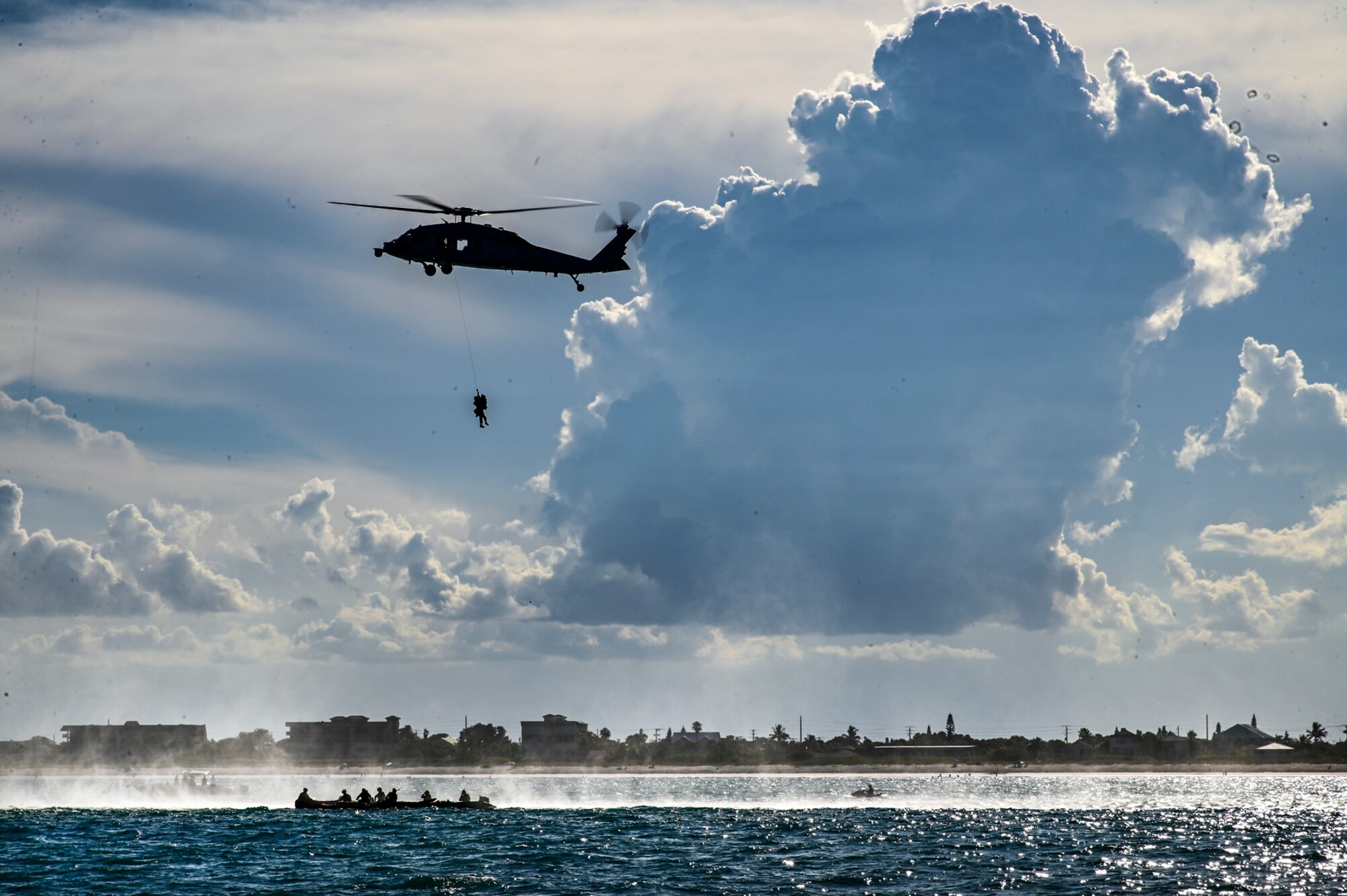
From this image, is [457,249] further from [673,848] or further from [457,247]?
[673,848]

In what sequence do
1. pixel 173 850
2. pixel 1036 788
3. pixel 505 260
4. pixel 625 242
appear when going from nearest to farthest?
pixel 505 260, pixel 625 242, pixel 173 850, pixel 1036 788

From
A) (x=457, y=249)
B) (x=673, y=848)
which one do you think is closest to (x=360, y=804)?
(x=673, y=848)

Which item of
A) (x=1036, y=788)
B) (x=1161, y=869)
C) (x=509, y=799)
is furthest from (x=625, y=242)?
(x=1036, y=788)

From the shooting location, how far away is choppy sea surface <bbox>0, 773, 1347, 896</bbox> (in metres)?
61.9

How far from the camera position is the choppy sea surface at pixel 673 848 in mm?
61906

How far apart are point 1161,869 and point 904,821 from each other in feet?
122

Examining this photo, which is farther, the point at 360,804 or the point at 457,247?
the point at 360,804

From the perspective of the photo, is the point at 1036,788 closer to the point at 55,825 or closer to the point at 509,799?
the point at 509,799

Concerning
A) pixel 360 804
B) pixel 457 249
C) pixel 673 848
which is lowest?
pixel 673 848

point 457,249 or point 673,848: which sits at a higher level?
point 457,249

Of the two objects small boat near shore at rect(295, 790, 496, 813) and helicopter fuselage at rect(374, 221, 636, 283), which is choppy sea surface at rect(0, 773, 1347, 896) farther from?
helicopter fuselage at rect(374, 221, 636, 283)

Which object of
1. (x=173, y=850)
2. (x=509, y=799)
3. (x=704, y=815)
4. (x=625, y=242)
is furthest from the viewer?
Answer: (x=509, y=799)

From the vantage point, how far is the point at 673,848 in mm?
78625

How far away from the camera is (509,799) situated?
475 feet
